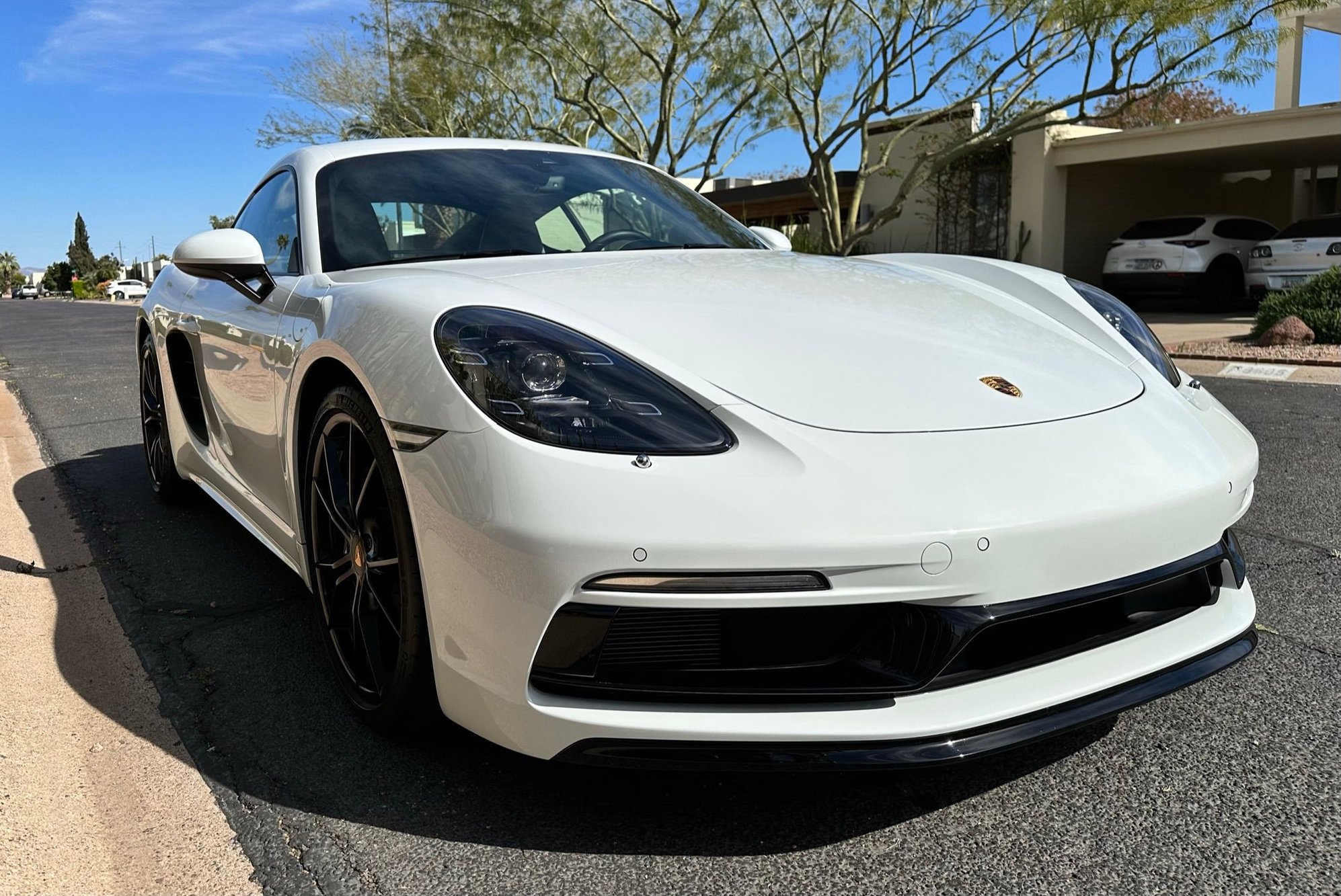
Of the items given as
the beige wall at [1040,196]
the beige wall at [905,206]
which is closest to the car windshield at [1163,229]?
the beige wall at [1040,196]

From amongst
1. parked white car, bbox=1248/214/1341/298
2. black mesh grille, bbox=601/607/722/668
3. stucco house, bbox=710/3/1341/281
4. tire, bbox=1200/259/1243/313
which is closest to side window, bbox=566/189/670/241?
black mesh grille, bbox=601/607/722/668

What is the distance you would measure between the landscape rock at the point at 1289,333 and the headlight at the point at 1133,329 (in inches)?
322

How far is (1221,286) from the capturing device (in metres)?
16.2

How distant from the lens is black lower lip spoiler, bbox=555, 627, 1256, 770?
171 cm

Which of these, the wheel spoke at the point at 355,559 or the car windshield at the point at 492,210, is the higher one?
the car windshield at the point at 492,210

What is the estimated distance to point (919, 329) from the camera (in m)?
2.30

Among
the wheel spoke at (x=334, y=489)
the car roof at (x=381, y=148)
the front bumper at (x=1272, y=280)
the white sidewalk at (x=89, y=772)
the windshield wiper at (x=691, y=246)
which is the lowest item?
the white sidewalk at (x=89, y=772)

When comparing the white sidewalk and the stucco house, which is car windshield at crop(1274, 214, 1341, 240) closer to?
the stucco house

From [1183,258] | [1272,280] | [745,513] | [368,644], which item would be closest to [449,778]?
[368,644]

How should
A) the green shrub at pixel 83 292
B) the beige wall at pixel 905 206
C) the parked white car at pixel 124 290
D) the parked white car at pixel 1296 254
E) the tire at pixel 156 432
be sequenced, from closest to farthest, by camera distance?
the tire at pixel 156 432
the parked white car at pixel 1296 254
the beige wall at pixel 905 206
the parked white car at pixel 124 290
the green shrub at pixel 83 292

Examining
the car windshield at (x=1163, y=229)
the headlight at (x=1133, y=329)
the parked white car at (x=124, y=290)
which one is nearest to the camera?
the headlight at (x=1133, y=329)

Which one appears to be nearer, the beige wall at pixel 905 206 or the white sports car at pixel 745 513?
the white sports car at pixel 745 513

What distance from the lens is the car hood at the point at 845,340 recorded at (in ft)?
6.46

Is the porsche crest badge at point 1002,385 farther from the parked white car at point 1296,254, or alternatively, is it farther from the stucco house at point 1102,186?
the stucco house at point 1102,186
